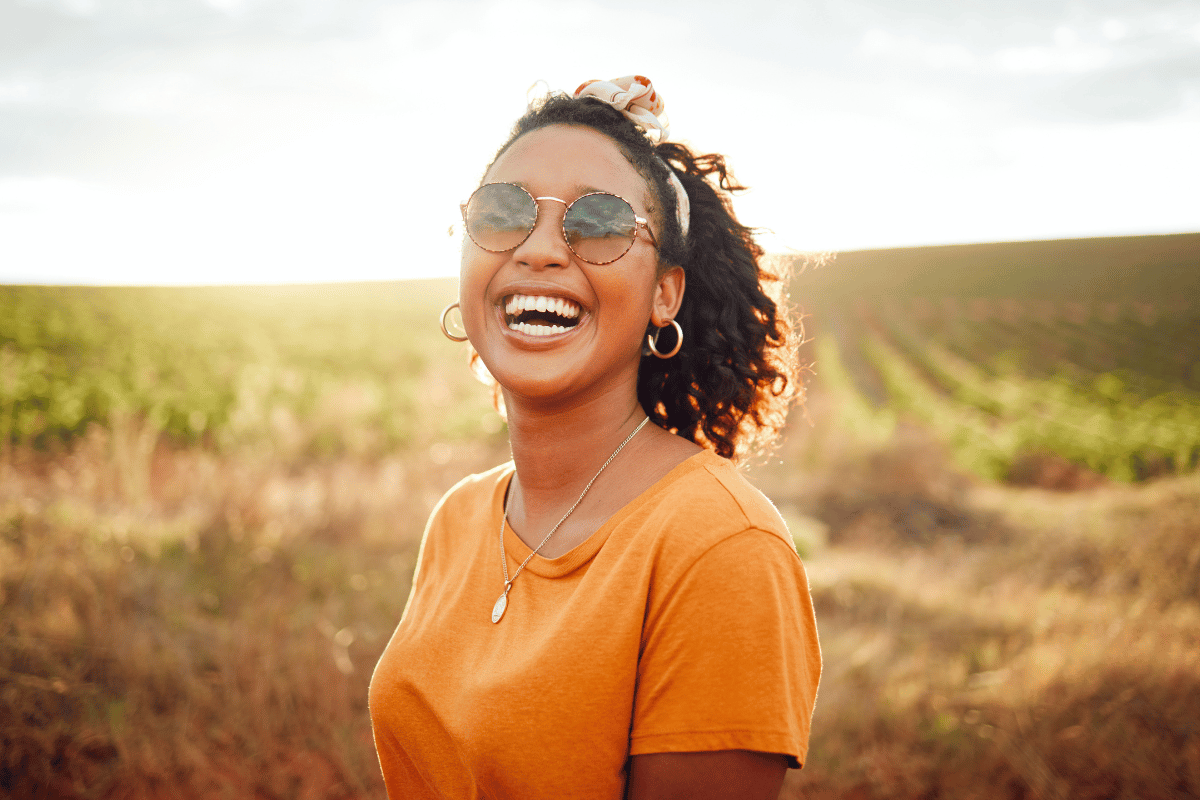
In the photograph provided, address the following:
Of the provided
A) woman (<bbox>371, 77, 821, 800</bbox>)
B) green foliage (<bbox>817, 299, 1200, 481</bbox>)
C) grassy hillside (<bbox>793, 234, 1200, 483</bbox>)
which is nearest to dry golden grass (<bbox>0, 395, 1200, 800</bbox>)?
woman (<bbox>371, 77, 821, 800</bbox>)

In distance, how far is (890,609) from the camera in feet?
18.3

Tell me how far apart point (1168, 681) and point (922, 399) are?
1909cm

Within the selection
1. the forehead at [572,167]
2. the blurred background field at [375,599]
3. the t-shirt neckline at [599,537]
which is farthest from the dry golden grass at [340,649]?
the forehead at [572,167]

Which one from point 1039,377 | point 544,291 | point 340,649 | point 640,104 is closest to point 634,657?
point 544,291

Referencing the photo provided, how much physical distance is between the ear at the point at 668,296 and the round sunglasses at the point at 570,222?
0.13 m

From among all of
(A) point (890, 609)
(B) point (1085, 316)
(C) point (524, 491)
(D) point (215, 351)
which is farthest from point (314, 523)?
(B) point (1085, 316)

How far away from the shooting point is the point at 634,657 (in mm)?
1308

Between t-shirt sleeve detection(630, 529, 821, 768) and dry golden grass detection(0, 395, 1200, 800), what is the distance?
9.87 ft

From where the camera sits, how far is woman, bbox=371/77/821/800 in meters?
1.24

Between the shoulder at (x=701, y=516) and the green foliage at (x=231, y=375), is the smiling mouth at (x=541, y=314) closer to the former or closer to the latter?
the shoulder at (x=701, y=516)

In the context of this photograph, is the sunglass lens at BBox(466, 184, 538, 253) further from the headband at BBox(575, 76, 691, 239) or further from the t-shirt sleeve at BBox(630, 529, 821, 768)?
the t-shirt sleeve at BBox(630, 529, 821, 768)

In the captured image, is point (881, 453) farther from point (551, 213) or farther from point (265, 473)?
point (551, 213)

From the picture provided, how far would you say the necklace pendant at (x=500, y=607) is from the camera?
5.18 ft

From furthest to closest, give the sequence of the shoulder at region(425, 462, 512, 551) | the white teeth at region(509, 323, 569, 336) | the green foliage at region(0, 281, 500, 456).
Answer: the green foliage at region(0, 281, 500, 456)
the shoulder at region(425, 462, 512, 551)
the white teeth at region(509, 323, 569, 336)
